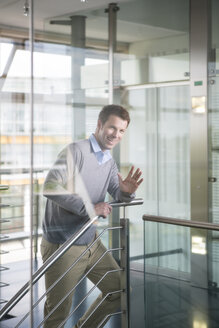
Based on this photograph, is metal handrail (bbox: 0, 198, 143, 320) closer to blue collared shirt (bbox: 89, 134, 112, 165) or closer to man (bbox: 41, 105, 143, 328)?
man (bbox: 41, 105, 143, 328)

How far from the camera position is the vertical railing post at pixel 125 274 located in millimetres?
2928

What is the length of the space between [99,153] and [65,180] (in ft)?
0.67

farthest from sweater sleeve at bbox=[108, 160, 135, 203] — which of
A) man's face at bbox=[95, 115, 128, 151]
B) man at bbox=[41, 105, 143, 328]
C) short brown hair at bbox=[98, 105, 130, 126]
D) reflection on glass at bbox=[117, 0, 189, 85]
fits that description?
reflection on glass at bbox=[117, 0, 189, 85]

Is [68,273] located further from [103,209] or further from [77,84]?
[77,84]

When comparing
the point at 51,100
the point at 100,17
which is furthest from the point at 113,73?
the point at 51,100

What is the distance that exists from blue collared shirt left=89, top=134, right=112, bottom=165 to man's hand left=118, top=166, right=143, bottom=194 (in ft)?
0.38

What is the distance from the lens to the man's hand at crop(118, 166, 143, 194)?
2809mm

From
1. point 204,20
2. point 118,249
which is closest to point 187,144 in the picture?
point 204,20

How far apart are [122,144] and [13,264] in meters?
0.79

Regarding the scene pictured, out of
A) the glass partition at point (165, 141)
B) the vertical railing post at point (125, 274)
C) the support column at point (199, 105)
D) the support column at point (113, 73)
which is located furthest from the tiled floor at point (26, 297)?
the support column at point (199, 105)

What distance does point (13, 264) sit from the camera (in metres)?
2.87

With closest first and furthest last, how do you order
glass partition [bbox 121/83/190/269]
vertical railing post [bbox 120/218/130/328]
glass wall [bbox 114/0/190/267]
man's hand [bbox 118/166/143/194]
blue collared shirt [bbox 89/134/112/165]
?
blue collared shirt [bbox 89/134/112/165], man's hand [bbox 118/166/143/194], vertical railing post [bbox 120/218/130/328], glass wall [bbox 114/0/190/267], glass partition [bbox 121/83/190/269]

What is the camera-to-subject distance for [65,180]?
2674 millimetres

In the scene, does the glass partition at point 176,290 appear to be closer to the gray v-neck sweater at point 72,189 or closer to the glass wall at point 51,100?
the glass wall at point 51,100
